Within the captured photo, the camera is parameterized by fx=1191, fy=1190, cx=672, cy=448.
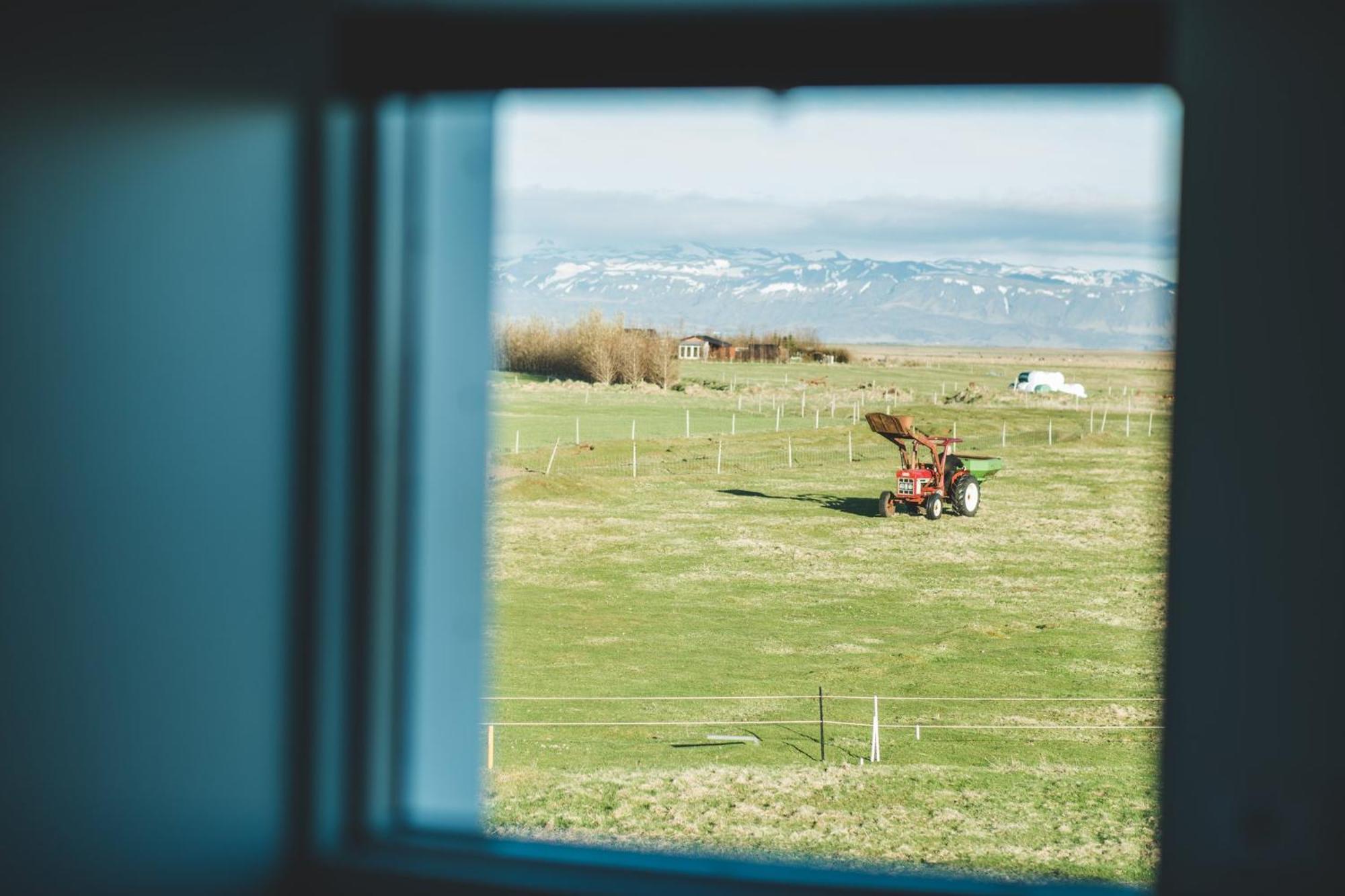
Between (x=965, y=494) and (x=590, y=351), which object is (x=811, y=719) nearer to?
(x=965, y=494)

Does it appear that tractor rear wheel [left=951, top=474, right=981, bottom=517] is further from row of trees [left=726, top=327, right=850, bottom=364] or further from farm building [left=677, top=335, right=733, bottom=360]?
farm building [left=677, top=335, right=733, bottom=360]

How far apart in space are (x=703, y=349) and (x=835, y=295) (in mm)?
793

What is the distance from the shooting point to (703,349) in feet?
15.2

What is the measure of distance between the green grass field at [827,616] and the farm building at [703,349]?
1.26 feet

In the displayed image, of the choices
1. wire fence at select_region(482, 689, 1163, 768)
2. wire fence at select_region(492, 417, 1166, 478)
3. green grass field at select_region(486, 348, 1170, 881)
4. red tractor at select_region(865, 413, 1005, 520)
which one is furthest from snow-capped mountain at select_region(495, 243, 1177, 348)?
wire fence at select_region(492, 417, 1166, 478)

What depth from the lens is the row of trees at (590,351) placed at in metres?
2.88

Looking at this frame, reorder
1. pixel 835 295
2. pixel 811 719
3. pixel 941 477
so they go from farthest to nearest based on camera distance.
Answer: pixel 941 477, pixel 811 719, pixel 835 295

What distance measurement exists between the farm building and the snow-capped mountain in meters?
0.06

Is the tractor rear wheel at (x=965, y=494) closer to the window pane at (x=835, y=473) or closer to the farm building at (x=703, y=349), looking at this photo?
the window pane at (x=835, y=473)

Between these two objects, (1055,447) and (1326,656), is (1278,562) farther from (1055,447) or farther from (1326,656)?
(1055,447)

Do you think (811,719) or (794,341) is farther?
(811,719)

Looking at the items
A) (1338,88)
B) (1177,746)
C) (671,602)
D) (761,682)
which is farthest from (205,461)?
(671,602)

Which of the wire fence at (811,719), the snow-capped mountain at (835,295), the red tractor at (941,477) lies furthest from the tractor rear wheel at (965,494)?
the snow-capped mountain at (835,295)

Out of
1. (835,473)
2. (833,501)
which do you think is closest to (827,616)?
(833,501)
